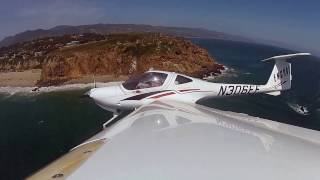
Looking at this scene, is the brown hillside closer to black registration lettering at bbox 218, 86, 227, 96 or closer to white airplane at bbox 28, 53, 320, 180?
black registration lettering at bbox 218, 86, 227, 96

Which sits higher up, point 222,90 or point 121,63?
point 222,90

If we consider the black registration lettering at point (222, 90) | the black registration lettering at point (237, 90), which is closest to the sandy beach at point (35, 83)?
the black registration lettering at point (237, 90)

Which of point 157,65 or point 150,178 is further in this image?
point 157,65

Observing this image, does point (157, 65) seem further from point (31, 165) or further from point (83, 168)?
point (83, 168)

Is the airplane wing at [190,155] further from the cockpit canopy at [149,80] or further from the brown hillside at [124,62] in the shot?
the brown hillside at [124,62]

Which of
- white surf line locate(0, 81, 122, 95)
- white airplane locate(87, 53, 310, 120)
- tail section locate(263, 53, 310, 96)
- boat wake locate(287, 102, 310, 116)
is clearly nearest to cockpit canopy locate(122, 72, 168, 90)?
white airplane locate(87, 53, 310, 120)

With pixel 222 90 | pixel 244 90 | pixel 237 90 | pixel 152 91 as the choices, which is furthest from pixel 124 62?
pixel 152 91

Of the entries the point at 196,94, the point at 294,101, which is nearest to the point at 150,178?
the point at 196,94

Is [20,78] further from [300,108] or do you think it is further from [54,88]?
[300,108]
